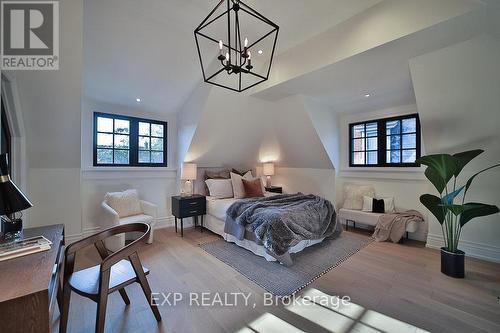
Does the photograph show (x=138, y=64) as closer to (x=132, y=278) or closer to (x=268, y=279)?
(x=132, y=278)

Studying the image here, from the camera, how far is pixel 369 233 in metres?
3.84

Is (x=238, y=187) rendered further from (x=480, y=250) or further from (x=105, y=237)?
(x=480, y=250)

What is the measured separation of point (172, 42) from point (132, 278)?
8.69 feet

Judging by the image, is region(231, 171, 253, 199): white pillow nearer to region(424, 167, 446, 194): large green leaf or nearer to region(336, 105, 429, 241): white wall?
region(336, 105, 429, 241): white wall

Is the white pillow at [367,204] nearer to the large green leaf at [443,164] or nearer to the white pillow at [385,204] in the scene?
the white pillow at [385,204]

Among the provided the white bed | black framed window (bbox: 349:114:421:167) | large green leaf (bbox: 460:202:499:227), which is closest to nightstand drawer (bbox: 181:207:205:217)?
the white bed

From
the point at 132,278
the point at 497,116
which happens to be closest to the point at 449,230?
the point at 497,116

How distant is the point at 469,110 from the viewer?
8.06 feet

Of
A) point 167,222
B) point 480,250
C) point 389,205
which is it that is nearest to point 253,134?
point 167,222

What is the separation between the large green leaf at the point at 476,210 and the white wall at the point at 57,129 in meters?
4.18

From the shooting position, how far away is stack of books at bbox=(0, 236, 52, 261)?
1.24 metres

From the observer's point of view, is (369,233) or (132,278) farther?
(369,233)

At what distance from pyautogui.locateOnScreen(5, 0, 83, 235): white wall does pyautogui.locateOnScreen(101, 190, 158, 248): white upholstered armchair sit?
1.22 ft

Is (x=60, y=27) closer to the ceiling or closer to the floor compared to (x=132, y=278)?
closer to the ceiling
